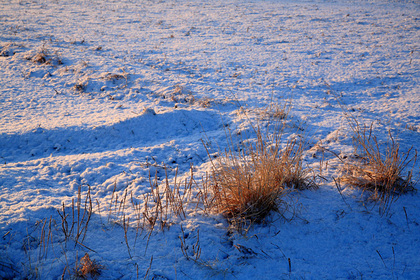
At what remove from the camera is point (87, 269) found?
1.81 m

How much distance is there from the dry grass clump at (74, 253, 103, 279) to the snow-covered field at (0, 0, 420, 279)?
7cm

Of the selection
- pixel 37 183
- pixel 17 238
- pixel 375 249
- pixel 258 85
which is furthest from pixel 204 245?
pixel 258 85

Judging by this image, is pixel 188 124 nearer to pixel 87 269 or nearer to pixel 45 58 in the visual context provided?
pixel 87 269

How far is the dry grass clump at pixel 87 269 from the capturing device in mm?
1814

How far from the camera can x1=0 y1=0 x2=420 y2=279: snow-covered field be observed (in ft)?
6.60

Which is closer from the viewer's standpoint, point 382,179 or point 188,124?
point 382,179

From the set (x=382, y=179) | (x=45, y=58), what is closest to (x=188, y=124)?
(x=382, y=179)

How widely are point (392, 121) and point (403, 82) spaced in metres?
2.29

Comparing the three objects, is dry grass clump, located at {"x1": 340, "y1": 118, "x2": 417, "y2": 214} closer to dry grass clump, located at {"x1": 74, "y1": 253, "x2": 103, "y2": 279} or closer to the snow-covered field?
the snow-covered field

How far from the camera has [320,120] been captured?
457 centimetres

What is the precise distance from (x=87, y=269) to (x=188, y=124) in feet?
10.4

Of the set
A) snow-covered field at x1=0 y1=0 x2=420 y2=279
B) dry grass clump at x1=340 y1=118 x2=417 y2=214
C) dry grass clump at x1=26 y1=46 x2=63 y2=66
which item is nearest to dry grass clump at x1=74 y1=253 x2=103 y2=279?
snow-covered field at x1=0 y1=0 x2=420 y2=279

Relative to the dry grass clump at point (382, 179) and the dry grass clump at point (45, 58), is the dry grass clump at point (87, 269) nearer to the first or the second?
the dry grass clump at point (382, 179)

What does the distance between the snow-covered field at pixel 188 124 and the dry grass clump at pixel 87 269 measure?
0.07 metres
